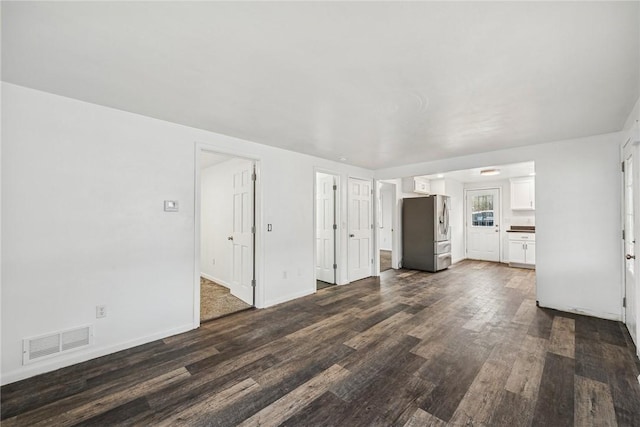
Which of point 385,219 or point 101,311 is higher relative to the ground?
point 385,219

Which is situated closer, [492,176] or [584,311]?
[584,311]

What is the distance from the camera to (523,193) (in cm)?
700

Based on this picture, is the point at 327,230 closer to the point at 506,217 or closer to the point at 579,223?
the point at 579,223

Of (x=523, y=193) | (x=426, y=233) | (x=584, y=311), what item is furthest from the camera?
(x=523, y=193)

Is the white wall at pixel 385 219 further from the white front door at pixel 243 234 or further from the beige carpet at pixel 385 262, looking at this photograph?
the white front door at pixel 243 234

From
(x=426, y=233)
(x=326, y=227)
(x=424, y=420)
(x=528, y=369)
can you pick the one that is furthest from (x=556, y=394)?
(x=426, y=233)

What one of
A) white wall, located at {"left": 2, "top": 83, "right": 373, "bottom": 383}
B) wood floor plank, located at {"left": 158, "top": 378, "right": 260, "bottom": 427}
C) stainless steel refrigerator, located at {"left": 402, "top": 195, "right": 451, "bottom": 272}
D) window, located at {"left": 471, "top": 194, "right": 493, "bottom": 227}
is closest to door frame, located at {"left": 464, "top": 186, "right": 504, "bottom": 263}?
window, located at {"left": 471, "top": 194, "right": 493, "bottom": 227}

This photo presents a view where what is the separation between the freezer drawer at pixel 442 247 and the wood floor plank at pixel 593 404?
13.5ft

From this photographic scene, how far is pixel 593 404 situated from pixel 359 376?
1602mm

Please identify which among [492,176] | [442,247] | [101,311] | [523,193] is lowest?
[101,311]

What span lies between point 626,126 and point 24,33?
539 cm

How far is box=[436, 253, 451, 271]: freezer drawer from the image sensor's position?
20.4ft

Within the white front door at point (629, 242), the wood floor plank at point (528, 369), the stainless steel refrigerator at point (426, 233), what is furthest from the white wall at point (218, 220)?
the white front door at point (629, 242)

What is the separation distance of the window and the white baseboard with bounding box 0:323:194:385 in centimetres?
816
